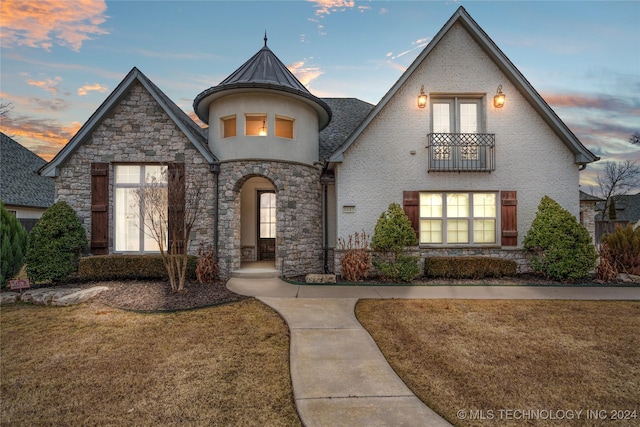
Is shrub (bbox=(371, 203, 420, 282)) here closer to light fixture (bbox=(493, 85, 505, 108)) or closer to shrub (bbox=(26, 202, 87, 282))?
light fixture (bbox=(493, 85, 505, 108))

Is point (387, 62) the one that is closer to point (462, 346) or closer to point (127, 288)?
point (462, 346)

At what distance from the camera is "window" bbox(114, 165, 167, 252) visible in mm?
9188

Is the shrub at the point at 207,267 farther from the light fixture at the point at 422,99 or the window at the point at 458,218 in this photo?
the light fixture at the point at 422,99

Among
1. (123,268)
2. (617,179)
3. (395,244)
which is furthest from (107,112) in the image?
(617,179)

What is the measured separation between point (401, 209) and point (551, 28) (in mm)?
8199

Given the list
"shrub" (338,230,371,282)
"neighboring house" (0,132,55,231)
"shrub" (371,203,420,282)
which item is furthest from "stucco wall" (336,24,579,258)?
"neighboring house" (0,132,55,231)

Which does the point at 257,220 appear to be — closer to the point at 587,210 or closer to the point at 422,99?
the point at 422,99

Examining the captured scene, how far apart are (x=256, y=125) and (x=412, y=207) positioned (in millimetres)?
5688

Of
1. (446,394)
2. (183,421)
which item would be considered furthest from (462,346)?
(183,421)

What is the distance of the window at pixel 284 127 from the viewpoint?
9625mm

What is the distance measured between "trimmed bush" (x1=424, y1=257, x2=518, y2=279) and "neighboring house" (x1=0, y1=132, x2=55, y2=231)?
66.2 ft

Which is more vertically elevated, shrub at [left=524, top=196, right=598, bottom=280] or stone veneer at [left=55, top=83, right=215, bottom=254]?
stone veneer at [left=55, top=83, right=215, bottom=254]

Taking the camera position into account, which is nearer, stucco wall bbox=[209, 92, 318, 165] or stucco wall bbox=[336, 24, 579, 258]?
stucco wall bbox=[209, 92, 318, 165]

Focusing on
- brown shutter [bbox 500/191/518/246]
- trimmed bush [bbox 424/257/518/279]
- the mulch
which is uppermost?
brown shutter [bbox 500/191/518/246]
